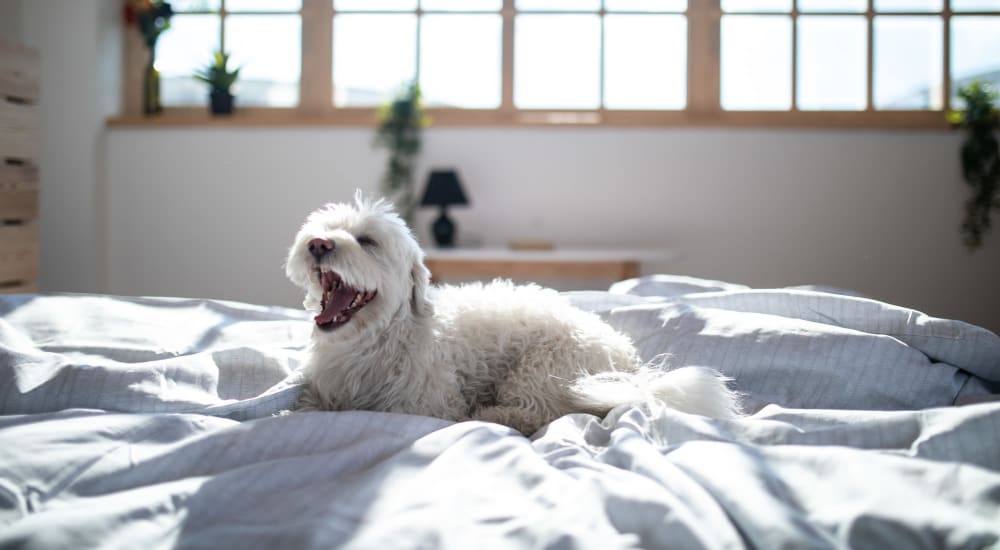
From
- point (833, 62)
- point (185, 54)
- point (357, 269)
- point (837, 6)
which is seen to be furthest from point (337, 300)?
point (837, 6)

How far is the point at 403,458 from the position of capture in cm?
94

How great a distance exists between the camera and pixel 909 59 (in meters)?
3.96

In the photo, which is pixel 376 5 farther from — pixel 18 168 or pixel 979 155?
pixel 979 155

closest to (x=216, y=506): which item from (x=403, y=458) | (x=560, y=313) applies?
(x=403, y=458)

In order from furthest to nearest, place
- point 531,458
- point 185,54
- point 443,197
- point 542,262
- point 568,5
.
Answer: point 185,54
point 568,5
point 443,197
point 542,262
point 531,458

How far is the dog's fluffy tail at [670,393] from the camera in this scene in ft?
4.02

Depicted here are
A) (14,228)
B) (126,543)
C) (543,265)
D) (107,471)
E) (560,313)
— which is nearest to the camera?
(126,543)

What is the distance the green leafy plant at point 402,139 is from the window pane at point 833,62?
7.11ft

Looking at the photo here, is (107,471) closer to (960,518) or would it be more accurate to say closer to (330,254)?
(330,254)

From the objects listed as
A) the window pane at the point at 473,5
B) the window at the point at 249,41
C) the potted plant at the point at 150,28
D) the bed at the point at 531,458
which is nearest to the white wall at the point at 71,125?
the potted plant at the point at 150,28

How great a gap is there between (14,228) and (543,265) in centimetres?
237

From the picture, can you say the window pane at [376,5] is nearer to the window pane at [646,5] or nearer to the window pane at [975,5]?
the window pane at [646,5]

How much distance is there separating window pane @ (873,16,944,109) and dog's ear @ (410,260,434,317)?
11.6 feet

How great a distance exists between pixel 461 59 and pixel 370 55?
1.75 ft
